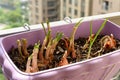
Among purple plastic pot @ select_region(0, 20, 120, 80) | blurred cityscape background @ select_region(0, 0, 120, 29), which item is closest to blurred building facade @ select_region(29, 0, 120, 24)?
blurred cityscape background @ select_region(0, 0, 120, 29)

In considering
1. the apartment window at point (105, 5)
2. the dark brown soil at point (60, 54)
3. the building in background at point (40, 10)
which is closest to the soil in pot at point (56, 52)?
the dark brown soil at point (60, 54)

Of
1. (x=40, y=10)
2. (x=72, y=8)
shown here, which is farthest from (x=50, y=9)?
(x=72, y=8)

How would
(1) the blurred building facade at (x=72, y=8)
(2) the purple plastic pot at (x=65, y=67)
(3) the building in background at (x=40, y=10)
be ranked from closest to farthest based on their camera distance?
(2) the purple plastic pot at (x=65, y=67) < (1) the blurred building facade at (x=72, y=8) < (3) the building in background at (x=40, y=10)

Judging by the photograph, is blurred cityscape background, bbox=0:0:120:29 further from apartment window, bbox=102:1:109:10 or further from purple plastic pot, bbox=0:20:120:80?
purple plastic pot, bbox=0:20:120:80

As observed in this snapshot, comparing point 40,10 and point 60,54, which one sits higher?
point 60,54

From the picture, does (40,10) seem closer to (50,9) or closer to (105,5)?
(50,9)

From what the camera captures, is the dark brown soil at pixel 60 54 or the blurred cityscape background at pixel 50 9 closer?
the dark brown soil at pixel 60 54

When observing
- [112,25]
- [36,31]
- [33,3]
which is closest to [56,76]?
[36,31]

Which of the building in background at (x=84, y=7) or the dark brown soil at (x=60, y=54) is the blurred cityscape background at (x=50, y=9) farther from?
the dark brown soil at (x=60, y=54)

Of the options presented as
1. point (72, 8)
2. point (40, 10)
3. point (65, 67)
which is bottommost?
point (40, 10)
